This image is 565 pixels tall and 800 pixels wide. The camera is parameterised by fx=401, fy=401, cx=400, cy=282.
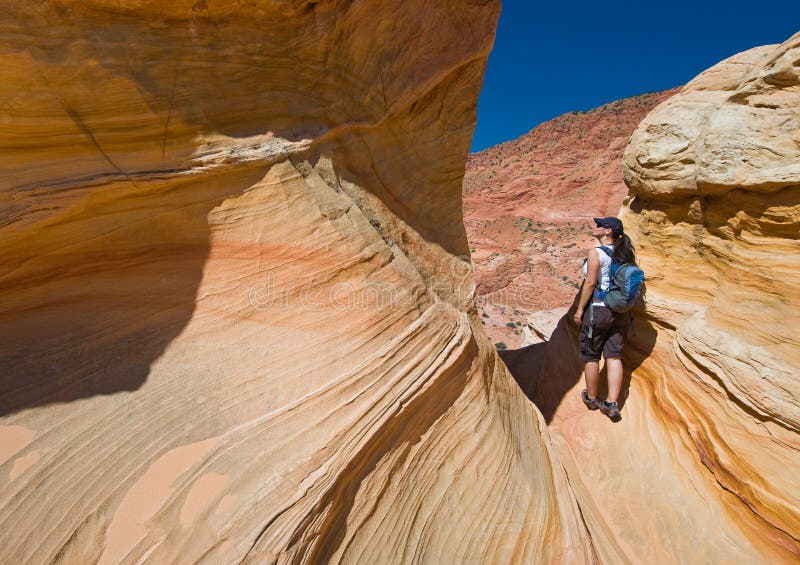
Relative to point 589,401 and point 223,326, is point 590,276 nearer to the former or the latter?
point 589,401

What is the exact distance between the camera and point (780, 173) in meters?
2.79

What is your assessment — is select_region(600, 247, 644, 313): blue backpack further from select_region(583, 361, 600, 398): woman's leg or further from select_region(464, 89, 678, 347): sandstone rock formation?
select_region(464, 89, 678, 347): sandstone rock formation

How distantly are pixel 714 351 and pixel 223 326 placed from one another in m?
3.47

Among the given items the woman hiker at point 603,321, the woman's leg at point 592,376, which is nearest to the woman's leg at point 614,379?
the woman hiker at point 603,321

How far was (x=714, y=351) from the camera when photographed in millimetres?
3027

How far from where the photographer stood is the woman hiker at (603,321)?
11.6 ft

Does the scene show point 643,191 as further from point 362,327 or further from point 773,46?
point 362,327

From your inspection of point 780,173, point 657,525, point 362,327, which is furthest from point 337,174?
point 657,525

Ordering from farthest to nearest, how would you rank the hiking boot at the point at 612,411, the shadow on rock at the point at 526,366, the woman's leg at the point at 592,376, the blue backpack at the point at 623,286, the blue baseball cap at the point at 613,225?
1. the shadow on rock at the point at 526,366
2. the woman's leg at the point at 592,376
3. the hiking boot at the point at 612,411
4. the blue baseball cap at the point at 613,225
5. the blue backpack at the point at 623,286

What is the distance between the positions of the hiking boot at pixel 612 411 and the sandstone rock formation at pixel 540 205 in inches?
194

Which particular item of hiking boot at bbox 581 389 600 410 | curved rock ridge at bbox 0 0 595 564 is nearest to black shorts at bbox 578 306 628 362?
hiking boot at bbox 581 389 600 410

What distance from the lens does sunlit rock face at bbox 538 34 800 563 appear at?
8.95 feet

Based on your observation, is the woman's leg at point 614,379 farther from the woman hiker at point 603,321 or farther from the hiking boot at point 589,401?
the hiking boot at point 589,401

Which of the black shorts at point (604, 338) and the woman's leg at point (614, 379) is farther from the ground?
the black shorts at point (604, 338)
